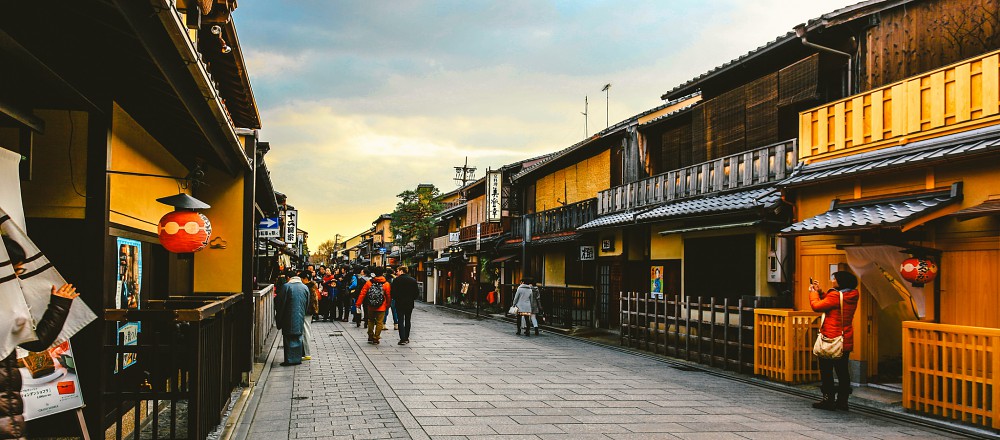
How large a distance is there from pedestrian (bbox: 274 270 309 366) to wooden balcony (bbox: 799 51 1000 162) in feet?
32.0

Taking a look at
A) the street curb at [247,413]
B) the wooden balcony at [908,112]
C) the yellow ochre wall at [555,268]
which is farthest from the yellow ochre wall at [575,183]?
the street curb at [247,413]

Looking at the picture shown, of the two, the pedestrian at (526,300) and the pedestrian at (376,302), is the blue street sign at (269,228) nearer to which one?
the pedestrian at (376,302)

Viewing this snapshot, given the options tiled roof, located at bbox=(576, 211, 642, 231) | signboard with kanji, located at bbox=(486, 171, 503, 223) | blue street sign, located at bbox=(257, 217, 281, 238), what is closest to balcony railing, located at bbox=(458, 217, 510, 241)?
signboard with kanji, located at bbox=(486, 171, 503, 223)

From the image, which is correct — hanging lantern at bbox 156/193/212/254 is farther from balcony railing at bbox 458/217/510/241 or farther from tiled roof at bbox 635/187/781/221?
balcony railing at bbox 458/217/510/241

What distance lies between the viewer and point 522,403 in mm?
9398

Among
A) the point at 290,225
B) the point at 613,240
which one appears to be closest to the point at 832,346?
the point at 613,240

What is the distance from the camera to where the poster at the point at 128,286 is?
7.50 m

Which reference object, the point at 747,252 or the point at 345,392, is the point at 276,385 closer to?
the point at 345,392

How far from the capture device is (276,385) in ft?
36.0

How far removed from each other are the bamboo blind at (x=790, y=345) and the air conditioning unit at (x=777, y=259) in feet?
8.64

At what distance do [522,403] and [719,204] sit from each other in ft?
29.0

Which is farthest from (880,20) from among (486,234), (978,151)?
(486,234)

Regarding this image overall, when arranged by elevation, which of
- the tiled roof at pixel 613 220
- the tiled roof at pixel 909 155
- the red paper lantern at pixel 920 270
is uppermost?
the tiled roof at pixel 909 155

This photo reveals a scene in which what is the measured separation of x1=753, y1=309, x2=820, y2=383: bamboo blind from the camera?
38.2 feet
